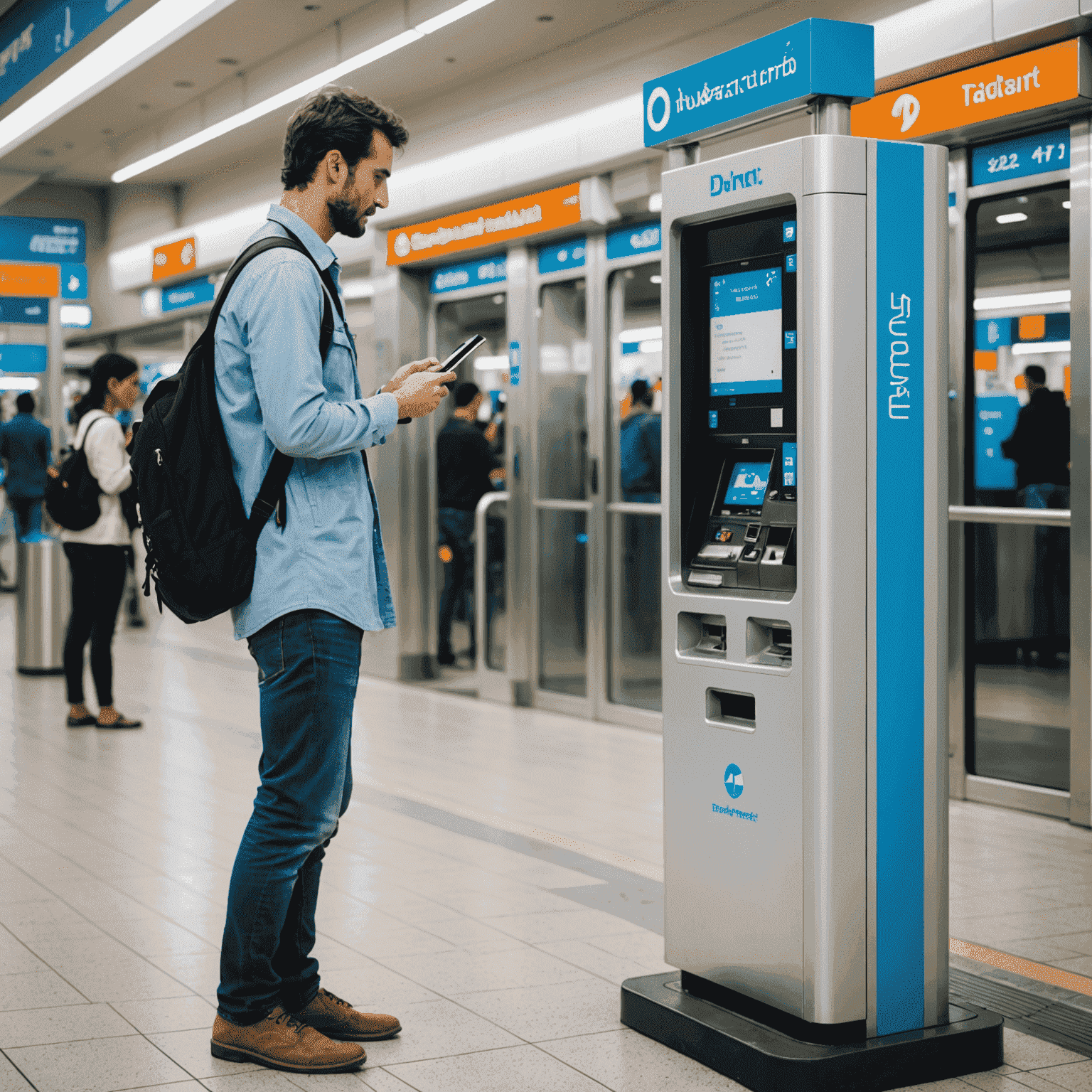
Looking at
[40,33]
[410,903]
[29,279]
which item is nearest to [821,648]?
[410,903]

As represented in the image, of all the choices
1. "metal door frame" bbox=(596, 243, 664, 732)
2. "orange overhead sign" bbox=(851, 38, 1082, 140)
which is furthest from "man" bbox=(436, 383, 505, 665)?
"orange overhead sign" bbox=(851, 38, 1082, 140)

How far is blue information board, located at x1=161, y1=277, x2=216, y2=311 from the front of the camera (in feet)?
38.5

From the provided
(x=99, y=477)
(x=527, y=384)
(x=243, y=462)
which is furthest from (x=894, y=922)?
(x=527, y=384)

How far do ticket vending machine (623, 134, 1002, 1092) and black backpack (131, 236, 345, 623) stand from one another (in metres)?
0.90

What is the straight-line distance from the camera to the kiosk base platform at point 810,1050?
2637mm

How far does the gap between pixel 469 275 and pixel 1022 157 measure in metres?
4.01

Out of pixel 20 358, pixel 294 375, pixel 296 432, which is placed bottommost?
pixel 296 432

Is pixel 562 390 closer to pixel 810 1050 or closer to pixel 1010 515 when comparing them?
pixel 1010 515

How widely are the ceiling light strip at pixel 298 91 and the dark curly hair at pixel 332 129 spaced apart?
2.34m

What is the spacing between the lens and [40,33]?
6590 mm

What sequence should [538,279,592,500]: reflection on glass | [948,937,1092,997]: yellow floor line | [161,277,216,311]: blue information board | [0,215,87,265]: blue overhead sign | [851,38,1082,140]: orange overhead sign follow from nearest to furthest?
[948,937,1092,997]: yellow floor line → [851,38,1082,140]: orange overhead sign → [538,279,592,500]: reflection on glass → [161,277,216,311]: blue information board → [0,215,87,265]: blue overhead sign

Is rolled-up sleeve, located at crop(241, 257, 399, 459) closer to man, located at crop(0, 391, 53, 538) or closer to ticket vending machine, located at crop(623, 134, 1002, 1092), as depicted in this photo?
ticket vending machine, located at crop(623, 134, 1002, 1092)

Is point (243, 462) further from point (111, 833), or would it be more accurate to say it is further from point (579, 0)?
point (579, 0)

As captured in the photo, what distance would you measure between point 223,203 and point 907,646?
380 inches
